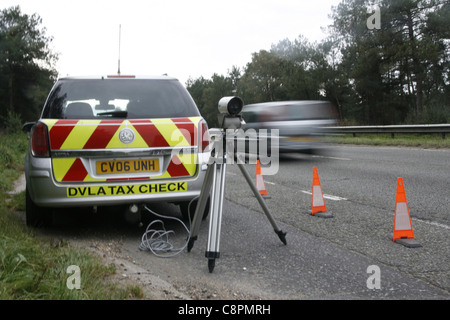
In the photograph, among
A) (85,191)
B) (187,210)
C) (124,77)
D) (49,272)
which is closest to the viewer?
(49,272)

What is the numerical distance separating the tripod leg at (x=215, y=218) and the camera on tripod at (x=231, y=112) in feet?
1.04

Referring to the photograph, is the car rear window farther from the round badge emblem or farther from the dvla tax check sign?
the dvla tax check sign

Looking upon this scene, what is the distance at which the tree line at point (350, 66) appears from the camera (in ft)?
119

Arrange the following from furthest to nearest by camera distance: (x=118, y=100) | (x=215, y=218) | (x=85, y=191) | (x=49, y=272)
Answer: (x=118, y=100), (x=85, y=191), (x=215, y=218), (x=49, y=272)

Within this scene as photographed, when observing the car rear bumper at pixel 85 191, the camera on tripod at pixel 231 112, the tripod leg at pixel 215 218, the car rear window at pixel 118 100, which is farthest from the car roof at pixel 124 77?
the tripod leg at pixel 215 218

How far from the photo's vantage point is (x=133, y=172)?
4418 mm

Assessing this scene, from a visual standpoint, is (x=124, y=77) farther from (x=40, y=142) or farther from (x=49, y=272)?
(x=49, y=272)

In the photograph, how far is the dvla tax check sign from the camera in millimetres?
4285

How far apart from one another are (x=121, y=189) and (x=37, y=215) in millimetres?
977

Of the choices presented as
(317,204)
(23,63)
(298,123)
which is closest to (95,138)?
(317,204)

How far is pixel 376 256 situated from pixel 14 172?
8224 millimetres

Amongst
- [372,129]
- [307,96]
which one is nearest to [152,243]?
[372,129]

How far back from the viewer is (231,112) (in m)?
3.65

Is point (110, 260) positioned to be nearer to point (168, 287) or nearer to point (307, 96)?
point (168, 287)
